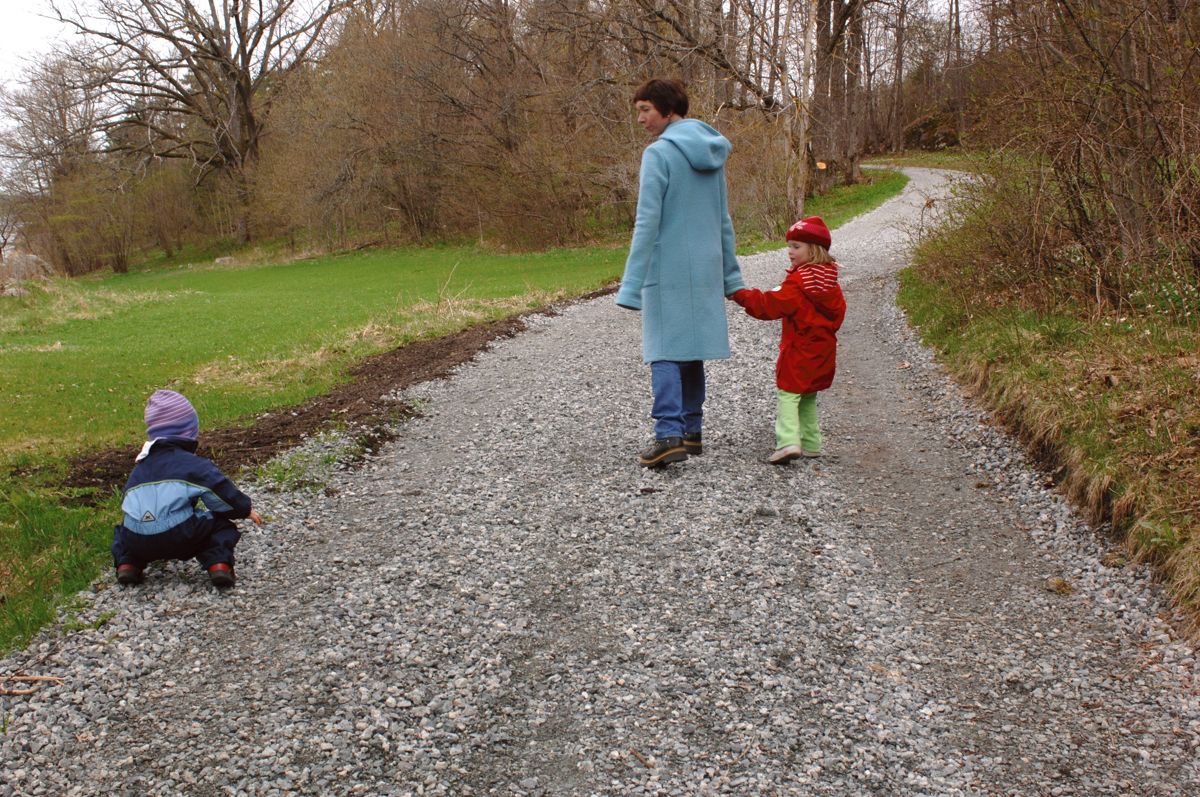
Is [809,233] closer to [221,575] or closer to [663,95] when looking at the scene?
[663,95]

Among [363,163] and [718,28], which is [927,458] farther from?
[363,163]

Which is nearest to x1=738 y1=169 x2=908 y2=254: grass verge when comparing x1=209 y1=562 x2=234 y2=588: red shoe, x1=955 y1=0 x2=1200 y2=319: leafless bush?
x1=955 y1=0 x2=1200 y2=319: leafless bush

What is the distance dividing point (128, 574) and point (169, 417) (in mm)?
818

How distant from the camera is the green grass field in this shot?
546cm

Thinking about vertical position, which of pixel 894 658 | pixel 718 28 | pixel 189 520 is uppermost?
pixel 718 28

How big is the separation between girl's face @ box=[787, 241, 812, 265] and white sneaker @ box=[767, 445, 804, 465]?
1268 millimetres

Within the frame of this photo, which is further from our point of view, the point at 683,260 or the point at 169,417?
the point at 683,260

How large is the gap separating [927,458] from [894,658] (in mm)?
3017

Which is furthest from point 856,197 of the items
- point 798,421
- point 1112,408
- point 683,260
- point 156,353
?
point 683,260

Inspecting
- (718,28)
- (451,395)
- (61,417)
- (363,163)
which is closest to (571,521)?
(451,395)

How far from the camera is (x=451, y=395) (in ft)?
31.7

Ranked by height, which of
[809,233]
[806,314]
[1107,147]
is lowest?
[806,314]

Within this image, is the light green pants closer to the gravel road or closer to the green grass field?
the gravel road

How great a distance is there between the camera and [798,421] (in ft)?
21.3
